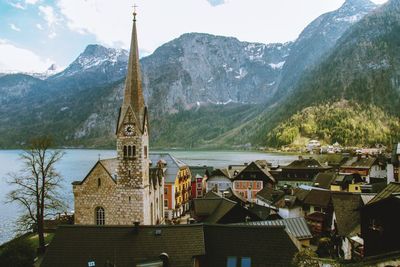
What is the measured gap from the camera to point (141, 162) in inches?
1571

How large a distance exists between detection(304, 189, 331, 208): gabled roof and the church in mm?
24724

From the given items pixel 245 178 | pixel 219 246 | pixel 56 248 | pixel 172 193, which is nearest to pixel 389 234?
pixel 219 246

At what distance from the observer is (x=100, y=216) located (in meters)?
41.3

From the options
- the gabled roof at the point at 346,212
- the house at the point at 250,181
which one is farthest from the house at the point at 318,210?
the house at the point at 250,181

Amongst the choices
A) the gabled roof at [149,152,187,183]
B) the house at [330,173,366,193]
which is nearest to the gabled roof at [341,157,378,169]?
the house at [330,173,366,193]

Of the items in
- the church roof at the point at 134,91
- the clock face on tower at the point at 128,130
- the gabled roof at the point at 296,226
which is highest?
the church roof at the point at 134,91

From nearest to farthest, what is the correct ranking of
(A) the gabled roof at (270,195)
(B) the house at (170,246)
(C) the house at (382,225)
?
1. (B) the house at (170,246)
2. (C) the house at (382,225)
3. (A) the gabled roof at (270,195)

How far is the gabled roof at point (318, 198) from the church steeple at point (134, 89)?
2833cm

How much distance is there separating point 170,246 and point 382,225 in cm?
1463

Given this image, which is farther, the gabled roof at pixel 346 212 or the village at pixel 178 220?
the gabled roof at pixel 346 212

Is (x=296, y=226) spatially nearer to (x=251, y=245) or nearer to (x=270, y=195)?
(x=251, y=245)

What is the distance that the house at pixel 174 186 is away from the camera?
210 ft

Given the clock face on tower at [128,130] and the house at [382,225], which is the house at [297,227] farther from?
the clock face on tower at [128,130]

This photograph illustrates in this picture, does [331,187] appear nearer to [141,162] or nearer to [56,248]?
[141,162]
